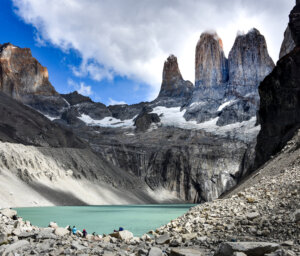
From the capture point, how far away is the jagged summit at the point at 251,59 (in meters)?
171

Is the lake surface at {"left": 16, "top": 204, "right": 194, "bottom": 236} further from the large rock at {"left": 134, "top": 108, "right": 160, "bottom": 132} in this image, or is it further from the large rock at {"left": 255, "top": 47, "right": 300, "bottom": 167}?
the large rock at {"left": 134, "top": 108, "right": 160, "bottom": 132}

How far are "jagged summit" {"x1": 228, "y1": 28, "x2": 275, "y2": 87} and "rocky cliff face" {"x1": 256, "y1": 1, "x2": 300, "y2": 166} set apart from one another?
397 feet

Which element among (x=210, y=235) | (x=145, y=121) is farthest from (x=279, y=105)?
(x=145, y=121)

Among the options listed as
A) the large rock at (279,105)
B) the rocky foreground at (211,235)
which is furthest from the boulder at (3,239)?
the large rock at (279,105)

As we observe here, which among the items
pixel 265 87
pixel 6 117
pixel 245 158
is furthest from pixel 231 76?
pixel 265 87

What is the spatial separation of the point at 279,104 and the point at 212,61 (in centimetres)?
14038

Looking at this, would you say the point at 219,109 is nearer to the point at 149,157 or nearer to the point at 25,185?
the point at 149,157

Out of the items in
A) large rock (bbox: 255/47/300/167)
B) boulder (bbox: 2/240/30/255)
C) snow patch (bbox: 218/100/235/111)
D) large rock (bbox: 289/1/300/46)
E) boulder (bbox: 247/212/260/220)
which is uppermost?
snow patch (bbox: 218/100/235/111)

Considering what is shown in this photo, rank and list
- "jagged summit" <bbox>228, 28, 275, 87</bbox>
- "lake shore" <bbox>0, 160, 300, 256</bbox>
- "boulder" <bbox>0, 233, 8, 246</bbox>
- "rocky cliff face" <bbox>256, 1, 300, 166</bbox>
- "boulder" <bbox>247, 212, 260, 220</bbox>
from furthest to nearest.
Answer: "jagged summit" <bbox>228, 28, 275, 87</bbox> → "rocky cliff face" <bbox>256, 1, 300, 166</bbox> → "boulder" <bbox>247, 212, 260, 220</bbox> → "boulder" <bbox>0, 233, 8, 246</bbox> → "lake shore" <bbox>0, 160, 300, 256</bbox>

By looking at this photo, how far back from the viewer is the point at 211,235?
48.1ft

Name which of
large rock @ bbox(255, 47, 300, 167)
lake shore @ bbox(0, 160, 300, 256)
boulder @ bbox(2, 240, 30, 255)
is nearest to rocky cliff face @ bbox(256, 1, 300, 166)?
large rock @ bbox(255, 47, 300, 167)

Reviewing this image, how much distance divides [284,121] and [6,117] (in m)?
82.3

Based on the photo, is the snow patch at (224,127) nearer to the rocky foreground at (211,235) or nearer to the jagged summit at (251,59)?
the jagged summit at (251,59)

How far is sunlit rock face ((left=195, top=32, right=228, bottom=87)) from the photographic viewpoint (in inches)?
7338
